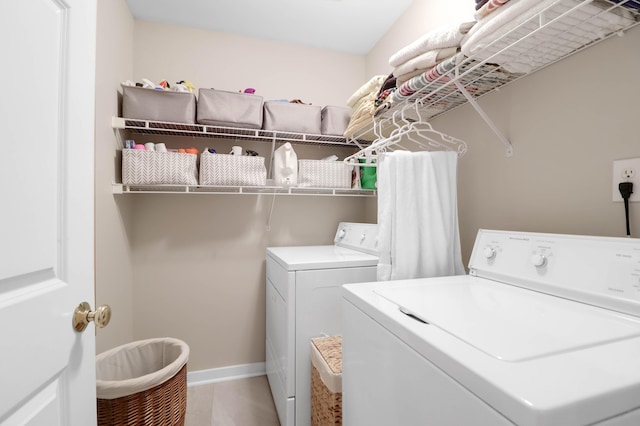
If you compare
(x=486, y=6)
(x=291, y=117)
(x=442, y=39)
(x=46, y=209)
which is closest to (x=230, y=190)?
(x=291, y=117)

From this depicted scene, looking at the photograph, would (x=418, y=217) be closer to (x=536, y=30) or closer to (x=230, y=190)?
(x=536, y=30)

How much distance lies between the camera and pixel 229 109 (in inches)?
74.2

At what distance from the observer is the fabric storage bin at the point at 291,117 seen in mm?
2012

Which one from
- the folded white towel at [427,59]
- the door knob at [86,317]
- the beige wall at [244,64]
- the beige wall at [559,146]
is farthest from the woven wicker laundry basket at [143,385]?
the beige wall at [244,64]

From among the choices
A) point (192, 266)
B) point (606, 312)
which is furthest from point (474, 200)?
point (192, 266)

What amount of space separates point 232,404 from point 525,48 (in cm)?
244

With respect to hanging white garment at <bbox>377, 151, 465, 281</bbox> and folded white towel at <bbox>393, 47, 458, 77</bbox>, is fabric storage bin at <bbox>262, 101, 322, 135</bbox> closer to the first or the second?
folded white towel at <bbox>393, 47, 458, 77</bbox>

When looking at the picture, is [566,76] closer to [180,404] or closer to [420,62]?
[420,62]

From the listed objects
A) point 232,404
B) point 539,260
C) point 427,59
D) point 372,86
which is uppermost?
point 372,86

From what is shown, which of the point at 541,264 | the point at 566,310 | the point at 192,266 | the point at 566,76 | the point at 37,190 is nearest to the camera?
the point at 37,190

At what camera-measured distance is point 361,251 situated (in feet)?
6.39

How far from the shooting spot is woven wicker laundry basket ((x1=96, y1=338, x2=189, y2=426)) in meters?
1.18

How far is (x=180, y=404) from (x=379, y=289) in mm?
1206

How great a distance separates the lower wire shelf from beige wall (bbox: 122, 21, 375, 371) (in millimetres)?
122
